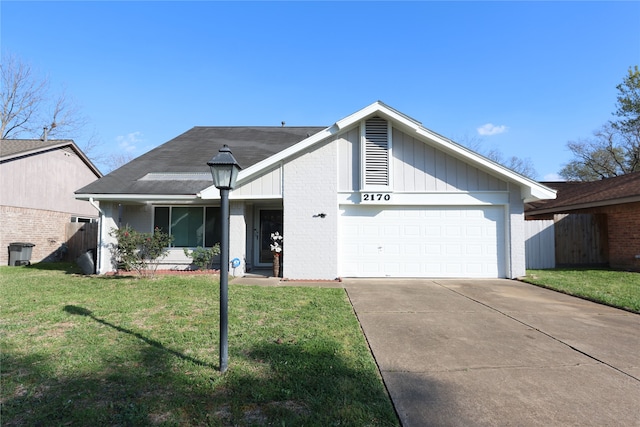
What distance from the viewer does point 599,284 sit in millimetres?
8445

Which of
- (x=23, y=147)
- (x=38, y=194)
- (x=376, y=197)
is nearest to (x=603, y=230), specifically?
(x=376, y=197)

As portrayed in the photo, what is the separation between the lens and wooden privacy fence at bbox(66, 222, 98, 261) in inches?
599

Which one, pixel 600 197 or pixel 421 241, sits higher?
pixel 600 197

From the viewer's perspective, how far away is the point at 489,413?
2.74 meters

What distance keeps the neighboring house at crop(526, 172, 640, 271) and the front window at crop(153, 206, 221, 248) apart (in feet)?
40.6

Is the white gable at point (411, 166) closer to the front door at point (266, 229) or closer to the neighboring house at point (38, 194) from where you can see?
the front door at point (266, 229)

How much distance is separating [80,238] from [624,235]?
74.7 ft

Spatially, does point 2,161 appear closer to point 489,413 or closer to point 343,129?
point 343,129

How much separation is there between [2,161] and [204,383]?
17.0m

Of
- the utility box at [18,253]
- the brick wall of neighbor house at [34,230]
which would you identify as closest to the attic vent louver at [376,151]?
the utility box at [18,253]

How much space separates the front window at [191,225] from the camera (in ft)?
36.7

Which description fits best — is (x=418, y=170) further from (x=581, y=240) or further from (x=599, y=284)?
(x=581, y=240)

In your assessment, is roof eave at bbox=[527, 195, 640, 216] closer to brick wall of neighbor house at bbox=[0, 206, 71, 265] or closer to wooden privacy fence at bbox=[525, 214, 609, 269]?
wooden privacy fence at bbox=[525, 214, 609, 269]

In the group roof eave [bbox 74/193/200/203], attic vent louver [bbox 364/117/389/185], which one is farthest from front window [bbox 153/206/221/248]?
attic vent louver [bbox 364/117/389/185]
